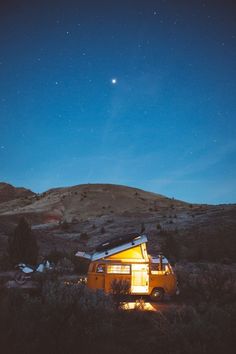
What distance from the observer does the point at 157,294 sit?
1111 cm

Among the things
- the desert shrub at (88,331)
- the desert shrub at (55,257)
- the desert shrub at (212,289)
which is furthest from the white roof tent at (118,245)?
the desert shrub at (55,257)

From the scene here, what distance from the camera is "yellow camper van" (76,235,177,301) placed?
10891 mm

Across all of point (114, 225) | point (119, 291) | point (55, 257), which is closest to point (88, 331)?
point (119, 291)

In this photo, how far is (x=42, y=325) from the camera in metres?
5.88

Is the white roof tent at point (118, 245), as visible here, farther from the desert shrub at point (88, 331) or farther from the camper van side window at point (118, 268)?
the desert shrub at point (88, 331)

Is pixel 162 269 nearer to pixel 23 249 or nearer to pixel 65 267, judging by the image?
pixel 65 267

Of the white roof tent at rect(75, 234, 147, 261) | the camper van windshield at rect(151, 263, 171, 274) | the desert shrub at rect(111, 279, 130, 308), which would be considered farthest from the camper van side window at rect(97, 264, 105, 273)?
the camper van windshield at rect(151, 263, 171, 274)

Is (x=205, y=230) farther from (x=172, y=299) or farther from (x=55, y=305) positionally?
(x=55, y=305)

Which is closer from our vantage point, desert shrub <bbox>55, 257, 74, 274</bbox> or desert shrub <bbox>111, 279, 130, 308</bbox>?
desert shrub <bbox>111, 279, 130, 308</bbox>

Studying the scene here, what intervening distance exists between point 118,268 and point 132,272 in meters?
0.54

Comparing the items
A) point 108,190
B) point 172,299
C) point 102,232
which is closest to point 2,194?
point 108,190

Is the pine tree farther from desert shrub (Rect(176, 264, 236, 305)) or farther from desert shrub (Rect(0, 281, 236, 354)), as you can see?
desert shrub (Rect(0, 281, 236, 354))

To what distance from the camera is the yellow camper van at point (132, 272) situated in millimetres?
10891

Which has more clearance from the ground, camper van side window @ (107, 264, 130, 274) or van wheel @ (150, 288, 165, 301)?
camper van side window @ (107, 264, 130, 274)
